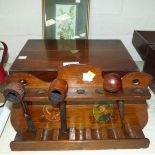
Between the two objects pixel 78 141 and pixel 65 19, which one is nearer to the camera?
pixel 78 141

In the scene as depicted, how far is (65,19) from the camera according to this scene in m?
1.43

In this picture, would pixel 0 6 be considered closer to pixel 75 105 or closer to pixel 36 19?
pixel 36 19

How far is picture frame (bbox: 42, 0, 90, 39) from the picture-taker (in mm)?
1403

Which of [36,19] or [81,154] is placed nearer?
[81,154]

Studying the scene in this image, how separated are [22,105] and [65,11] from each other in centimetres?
82

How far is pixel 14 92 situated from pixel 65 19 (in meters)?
0.84

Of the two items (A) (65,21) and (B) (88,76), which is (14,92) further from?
(A) (65,21)

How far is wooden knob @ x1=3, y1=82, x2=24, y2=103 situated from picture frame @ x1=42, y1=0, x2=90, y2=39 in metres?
0.78

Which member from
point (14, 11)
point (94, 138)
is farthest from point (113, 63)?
point (14, 11)

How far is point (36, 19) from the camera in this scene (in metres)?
1.49

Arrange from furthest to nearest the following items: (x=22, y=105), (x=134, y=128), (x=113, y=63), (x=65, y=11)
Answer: (x=65, y=11), (x=113, y=63), (x=134, y=128), (x=22, y=105)

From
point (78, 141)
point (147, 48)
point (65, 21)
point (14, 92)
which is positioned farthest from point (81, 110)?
point (65, 21)

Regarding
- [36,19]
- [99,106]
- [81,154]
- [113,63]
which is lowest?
[81,154]

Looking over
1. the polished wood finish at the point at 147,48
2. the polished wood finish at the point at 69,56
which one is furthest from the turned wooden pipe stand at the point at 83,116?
the polished wood finish at the point at 147,48
